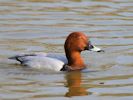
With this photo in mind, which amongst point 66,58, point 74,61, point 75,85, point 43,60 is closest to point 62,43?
point 66,58

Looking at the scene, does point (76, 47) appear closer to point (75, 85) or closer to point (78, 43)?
point (78, 43)

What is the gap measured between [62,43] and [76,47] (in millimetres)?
1522

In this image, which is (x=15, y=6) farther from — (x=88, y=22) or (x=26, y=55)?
(x=26, y=55)

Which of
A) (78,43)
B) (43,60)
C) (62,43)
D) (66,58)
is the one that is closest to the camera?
(43,60)

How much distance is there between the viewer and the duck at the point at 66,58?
1293 centimetres

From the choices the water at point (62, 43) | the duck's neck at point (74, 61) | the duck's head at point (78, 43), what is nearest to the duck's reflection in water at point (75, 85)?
the water at point (62, 43)

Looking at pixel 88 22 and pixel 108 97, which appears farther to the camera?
pixel 88 22

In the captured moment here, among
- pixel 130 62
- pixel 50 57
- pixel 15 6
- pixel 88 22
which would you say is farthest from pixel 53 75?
pixel 15 6

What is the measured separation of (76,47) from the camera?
43.4 ft

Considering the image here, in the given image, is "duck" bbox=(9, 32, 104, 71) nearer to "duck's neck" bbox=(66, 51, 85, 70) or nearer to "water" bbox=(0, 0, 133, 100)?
"duck's neck" bbox=(66, 51, 85, 70)

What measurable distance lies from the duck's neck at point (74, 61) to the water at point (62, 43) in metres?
0.26

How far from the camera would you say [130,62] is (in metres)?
13.2

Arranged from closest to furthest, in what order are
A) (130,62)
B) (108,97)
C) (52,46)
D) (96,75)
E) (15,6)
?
(108,97)
(96,75)
(130,62)
(52,46)
(15,6)

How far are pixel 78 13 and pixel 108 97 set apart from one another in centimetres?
755
